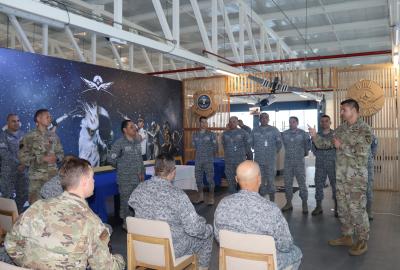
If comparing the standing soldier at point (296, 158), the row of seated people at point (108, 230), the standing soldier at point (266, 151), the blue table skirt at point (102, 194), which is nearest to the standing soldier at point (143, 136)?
the blue table skirt at point (102, 194)

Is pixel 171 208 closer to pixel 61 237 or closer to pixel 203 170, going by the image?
pixel 61 237

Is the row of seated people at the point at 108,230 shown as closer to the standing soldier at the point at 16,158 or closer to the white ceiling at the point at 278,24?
the standing soldier at the point at 16,158

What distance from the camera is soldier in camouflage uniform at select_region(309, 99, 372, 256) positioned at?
4355 millimetres

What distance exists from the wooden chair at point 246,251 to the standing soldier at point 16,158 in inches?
178

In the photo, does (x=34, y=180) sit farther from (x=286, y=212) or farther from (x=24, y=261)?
(x=286, y=212)

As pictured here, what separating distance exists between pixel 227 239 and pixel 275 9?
27.6 feet

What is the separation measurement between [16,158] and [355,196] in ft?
17.3

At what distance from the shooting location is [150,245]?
9.27 feet

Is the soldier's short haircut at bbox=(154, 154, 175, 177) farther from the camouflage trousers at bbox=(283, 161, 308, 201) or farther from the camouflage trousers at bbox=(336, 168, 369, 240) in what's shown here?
the camouflage trousers at bbox=(283, 161, 308, 201)

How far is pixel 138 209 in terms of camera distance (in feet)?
10.1

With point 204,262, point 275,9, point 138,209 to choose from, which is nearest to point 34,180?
point 138,209

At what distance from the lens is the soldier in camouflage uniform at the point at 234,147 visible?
24.6 feet

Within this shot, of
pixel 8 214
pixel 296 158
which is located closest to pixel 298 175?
pixel 296 158

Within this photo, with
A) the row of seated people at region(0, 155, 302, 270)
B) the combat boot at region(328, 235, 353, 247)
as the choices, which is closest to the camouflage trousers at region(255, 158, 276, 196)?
the combat boot at region(328, 235, 353, 247)
